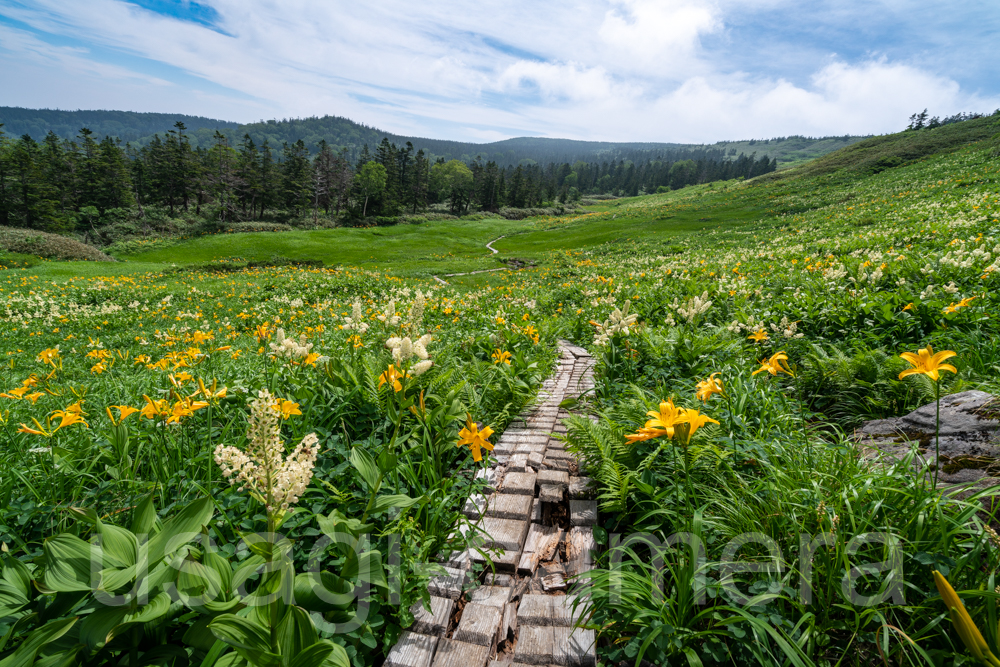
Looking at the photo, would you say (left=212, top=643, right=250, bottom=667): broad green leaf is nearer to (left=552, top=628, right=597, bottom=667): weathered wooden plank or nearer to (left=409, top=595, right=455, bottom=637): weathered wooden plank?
(left=409, top=595, right=455, bottom=637): weathered wooden plank

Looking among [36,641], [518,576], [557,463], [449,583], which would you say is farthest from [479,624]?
[36,641]

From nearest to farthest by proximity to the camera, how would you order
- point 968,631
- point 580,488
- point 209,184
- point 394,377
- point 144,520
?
point 968,631 → point 144,520 → point 394,377 → point 580,488 → point 209,184

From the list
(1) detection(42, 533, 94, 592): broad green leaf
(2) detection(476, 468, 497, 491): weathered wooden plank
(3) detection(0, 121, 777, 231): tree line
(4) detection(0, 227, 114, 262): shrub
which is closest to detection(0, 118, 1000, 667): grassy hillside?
(1) detection(42, 533, 94, 592): broad green leaf

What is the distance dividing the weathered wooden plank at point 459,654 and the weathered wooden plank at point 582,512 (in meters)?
1.07

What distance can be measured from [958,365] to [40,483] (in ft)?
24.1

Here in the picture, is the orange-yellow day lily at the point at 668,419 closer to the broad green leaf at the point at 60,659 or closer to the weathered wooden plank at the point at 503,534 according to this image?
the weathered wooden plank at the point at 503,534

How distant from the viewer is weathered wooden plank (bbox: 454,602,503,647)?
6.83ft

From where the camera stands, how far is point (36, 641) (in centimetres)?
148

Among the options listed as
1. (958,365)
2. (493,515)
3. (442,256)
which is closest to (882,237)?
(958,365)

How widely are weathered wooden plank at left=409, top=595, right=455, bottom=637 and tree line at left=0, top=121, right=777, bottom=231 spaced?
68582mm

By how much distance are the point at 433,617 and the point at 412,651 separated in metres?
0.20

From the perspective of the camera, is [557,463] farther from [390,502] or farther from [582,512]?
[390,502]

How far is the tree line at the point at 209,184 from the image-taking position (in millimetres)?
52844

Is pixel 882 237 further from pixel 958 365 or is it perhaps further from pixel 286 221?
pixel 286 221
